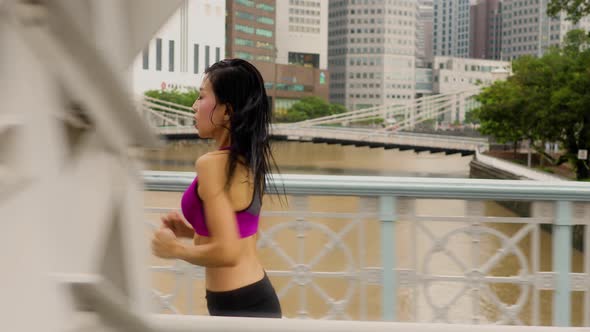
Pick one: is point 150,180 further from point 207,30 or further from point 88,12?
point 207,30

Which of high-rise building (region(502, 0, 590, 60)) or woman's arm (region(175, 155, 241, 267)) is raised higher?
high-rise building (region(502, 0, 590, 60))

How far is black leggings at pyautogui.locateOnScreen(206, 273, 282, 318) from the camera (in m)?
1.27

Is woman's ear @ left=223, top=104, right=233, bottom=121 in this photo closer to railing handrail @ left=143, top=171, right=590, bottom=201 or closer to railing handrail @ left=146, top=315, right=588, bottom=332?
railing handrail @ left=146, top=315, right=588, bottom=332

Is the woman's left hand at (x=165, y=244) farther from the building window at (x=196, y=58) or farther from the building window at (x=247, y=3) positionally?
the building window at (x=247, y=3)

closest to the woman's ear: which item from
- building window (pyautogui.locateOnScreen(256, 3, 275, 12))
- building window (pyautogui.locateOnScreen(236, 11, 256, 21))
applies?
building window (pyautogui.locateOnScreen(236, 11, 256, 21))

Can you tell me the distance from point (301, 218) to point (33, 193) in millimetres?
1876

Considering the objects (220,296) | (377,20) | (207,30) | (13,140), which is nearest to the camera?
(13,140)

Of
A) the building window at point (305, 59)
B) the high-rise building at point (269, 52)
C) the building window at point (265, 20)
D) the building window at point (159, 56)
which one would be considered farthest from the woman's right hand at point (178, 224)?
the building window at point (305, 59)

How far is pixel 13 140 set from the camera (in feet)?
1.74

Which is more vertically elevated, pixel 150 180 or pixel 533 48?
pixel 533 48

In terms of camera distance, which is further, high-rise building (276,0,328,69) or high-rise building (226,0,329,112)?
high-rise building (276,0,328,69)

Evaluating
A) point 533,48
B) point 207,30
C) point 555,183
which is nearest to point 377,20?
point 533,48

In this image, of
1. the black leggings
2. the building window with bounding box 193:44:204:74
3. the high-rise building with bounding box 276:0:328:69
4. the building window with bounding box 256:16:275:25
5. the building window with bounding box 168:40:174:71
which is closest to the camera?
the black leggings

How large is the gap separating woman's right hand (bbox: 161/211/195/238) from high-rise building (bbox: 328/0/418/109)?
75056mm
